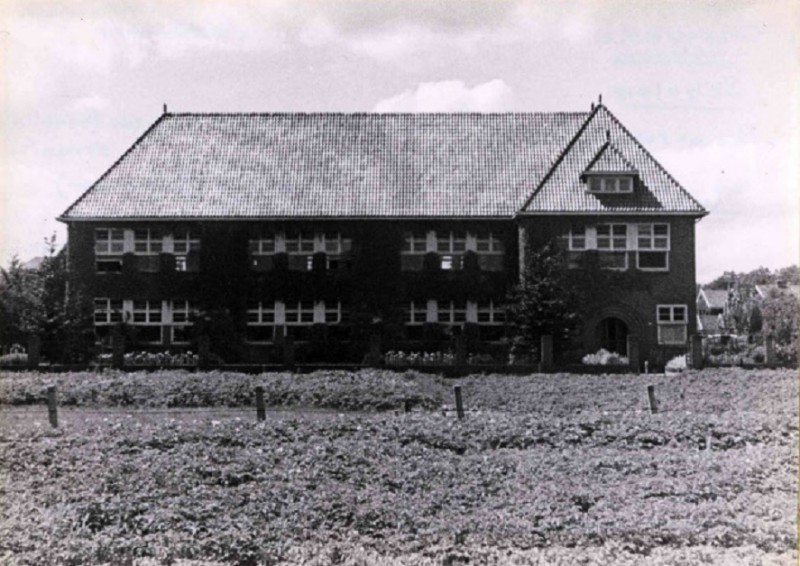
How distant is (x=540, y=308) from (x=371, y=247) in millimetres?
8127

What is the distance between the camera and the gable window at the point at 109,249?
3553cm

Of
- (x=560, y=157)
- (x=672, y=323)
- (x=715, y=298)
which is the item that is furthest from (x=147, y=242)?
(x=715, y=298)

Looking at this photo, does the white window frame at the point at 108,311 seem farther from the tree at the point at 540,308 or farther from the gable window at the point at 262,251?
the tree at the point at 540,308

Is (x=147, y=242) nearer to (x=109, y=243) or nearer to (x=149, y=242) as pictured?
(x=149, y=242)

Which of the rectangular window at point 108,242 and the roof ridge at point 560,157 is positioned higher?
the roof ridge at point 560,157

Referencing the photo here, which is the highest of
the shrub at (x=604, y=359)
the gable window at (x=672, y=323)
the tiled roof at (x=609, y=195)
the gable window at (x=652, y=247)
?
the tiled roof at (x=609, y=195)

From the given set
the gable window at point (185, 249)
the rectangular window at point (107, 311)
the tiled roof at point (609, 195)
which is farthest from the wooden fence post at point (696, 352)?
the rectangular window at point (107, 311)

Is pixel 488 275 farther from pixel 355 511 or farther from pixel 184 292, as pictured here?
pixel 355 511

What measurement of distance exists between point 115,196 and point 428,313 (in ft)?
43.3

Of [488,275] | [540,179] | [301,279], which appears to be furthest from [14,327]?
[540,179]

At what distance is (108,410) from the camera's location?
19.6 meters

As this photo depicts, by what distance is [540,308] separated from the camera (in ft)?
100

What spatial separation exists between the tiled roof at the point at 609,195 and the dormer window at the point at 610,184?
202 mm

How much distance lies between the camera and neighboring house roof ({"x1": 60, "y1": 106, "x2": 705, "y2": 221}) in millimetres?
35281
